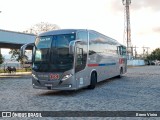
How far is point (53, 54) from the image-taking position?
42.9 feet

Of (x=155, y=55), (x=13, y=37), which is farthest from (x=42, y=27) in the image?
(x=155, y=55)

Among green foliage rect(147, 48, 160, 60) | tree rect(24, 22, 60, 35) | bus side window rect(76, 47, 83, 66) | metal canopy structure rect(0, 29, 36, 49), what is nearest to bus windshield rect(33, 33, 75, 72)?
bus side window rect(76, 47, 83, 66)

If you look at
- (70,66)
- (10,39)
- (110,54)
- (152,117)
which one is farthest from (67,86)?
(10,39)

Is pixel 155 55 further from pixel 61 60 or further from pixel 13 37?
pixel 61 60

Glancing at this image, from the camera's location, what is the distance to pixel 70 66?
42.2 feet

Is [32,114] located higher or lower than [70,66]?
lower

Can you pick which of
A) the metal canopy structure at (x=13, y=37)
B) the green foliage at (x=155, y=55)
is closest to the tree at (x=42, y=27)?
the metal canopy structure at (x=13, y=37)

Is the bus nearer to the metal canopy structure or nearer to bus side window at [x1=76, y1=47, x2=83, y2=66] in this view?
bus side window at [x1=76, y1=47, x2=83, y2=66]

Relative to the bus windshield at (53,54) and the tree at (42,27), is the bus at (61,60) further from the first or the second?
the tree at (42,27)

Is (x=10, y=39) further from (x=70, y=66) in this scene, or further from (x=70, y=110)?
(x=70, y=110)

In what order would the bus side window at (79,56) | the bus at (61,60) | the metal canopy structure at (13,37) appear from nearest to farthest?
the bus at (61,60) → the bus side window at (79,56) → the metal canopy structure at (13,37)

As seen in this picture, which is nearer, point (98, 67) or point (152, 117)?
point (152, 117)

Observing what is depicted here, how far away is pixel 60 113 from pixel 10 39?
22494 mm

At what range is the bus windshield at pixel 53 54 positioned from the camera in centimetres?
1291
